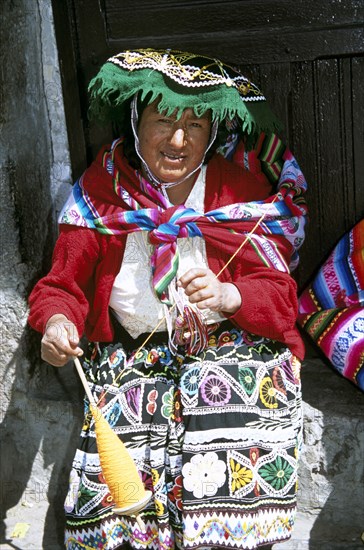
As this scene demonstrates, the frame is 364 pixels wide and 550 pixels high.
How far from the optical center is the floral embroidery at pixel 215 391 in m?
2.50

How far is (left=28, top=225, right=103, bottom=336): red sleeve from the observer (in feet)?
8.31

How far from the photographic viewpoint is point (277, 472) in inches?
99.3

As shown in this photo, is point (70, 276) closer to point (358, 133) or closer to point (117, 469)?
point (117, 469)

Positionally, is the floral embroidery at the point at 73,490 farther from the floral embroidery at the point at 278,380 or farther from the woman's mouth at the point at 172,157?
the woman's mouth at the point at 172,157

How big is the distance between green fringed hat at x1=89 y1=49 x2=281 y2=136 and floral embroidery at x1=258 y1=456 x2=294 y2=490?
3.09 feet

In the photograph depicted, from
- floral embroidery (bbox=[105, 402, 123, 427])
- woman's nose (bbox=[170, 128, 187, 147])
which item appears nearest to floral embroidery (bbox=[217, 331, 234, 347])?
floral embroidery (bbox=[105, 402, 123, 427])

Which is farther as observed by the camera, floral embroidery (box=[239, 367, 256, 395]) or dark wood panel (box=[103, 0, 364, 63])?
dark wood panel (box=[103, 0, 364, 63])

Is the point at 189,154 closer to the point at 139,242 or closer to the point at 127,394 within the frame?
the point at 139,242

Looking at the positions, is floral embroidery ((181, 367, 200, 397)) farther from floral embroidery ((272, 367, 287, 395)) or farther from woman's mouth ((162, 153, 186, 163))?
woman's mouth ((162, 153, 186, 163))

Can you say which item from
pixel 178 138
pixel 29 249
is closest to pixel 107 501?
pixel 29 249

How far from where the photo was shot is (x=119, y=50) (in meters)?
3.02

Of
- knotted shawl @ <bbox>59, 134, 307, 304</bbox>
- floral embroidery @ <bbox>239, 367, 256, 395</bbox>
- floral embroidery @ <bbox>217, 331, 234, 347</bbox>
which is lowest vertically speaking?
floral embroidery @ <bbox>239, 367, 256, 395</bbox>

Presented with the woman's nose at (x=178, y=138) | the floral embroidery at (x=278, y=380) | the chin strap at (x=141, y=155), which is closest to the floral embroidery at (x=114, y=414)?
the floral embroidery at (x=278, y=380)

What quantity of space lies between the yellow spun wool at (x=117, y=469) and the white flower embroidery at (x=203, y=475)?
181mm
